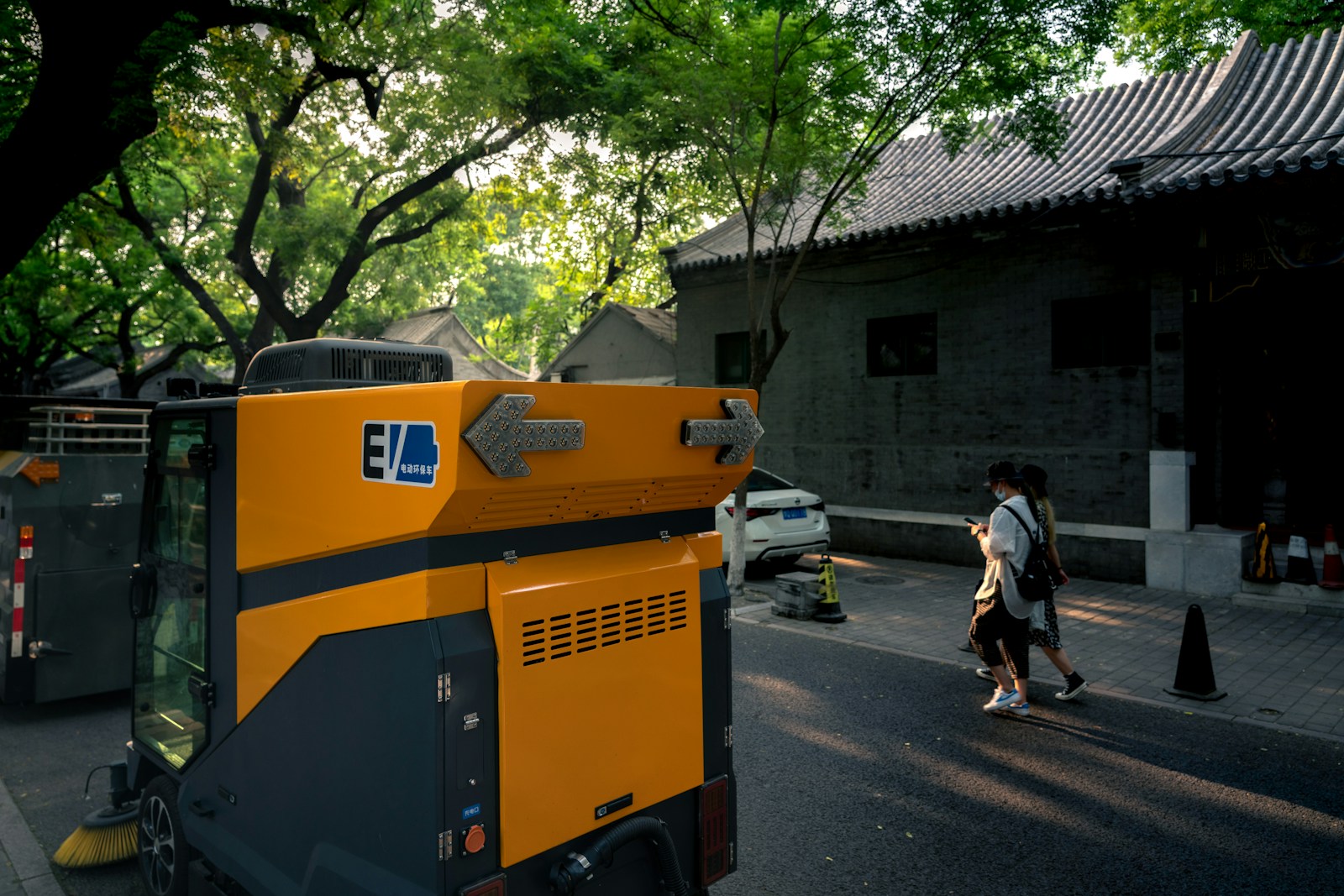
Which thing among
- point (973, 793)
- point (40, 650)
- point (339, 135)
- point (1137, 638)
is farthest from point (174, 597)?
point (339, 135)

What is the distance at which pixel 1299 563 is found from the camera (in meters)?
9.69

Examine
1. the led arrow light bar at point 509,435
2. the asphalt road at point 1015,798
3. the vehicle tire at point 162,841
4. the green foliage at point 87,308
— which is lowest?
the asphalt road at point 1015,798

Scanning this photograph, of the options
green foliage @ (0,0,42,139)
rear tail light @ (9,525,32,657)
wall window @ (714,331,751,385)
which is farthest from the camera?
wall window @ (714,331,751,385)

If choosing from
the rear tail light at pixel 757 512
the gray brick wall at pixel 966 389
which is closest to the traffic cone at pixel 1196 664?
the gray brick wall at pixel 966 389

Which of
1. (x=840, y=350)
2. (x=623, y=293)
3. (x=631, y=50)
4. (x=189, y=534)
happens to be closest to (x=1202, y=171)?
(x=840, y=350)

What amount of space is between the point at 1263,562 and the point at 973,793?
6.99 m

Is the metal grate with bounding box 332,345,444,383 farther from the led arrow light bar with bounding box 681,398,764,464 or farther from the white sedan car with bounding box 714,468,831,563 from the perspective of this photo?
the white sedan car with bounding box 714,468,831,563

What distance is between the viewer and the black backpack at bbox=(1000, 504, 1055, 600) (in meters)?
6.16

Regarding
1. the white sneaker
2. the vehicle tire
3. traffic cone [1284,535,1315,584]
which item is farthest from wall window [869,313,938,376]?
the vehicle tire

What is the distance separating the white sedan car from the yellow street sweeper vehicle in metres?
8.00

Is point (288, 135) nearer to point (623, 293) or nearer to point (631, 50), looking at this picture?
point (631, 50)

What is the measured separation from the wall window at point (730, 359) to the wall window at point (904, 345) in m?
2.73

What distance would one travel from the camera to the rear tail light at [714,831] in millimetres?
3381

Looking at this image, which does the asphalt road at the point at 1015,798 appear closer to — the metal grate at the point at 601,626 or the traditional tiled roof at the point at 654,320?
the metal grate at the point at 601,626
